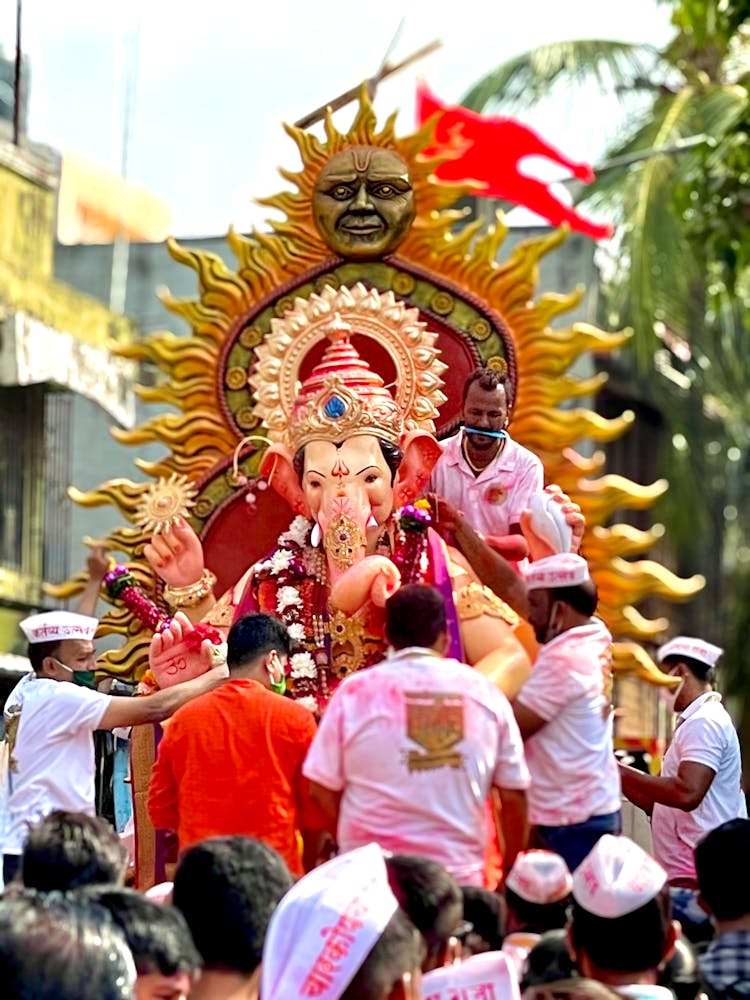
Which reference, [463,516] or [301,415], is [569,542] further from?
[301,415]

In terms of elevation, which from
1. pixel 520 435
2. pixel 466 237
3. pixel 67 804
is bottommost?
pixel 67 804

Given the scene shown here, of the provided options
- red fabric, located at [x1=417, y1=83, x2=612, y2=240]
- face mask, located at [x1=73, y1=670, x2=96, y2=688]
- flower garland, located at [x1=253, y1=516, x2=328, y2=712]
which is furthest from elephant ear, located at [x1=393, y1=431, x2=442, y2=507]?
red fabric, located at [x1=417, y1=83, x2=612, y2=240]

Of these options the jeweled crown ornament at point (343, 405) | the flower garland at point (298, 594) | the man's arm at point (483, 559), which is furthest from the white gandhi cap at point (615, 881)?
the jeweled crown ornament at point (343, 405)

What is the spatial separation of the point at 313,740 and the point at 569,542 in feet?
5.56

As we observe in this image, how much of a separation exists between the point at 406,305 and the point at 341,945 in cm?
566

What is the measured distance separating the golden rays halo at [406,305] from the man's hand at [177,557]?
A: 45 cm

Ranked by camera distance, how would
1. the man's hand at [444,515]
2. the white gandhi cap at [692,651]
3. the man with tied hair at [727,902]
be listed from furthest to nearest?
1. the white gandhi cap at [692,651]
2. the man's hand at [444,515]
3. the man with tied hair at [727,902]

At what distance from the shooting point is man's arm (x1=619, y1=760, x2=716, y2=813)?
8992 mm

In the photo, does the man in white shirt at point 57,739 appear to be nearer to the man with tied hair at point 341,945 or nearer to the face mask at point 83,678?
the face mask at point 83,678

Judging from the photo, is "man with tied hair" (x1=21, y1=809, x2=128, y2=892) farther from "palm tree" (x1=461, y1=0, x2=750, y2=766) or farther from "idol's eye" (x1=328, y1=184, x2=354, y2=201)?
"palm tree" (x1=461, y1=0, x2=750, y2=766)

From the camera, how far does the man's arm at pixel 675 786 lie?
8.99 m

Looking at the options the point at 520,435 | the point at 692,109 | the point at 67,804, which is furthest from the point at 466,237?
the point at 692,109

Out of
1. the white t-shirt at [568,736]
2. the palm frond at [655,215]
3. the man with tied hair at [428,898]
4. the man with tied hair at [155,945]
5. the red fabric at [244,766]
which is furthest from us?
the palm frond at [655,215]

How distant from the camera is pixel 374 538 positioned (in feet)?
31.5
